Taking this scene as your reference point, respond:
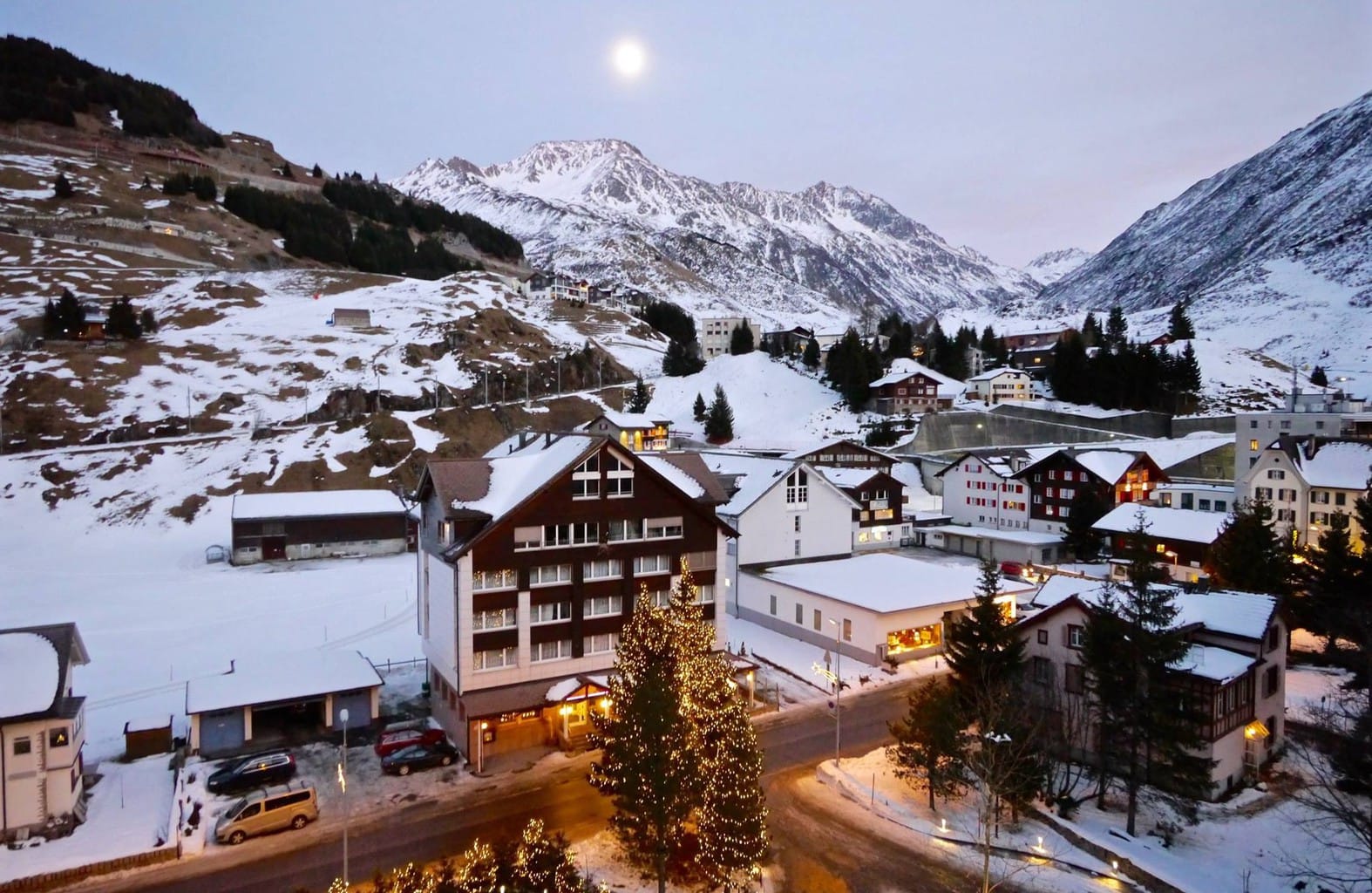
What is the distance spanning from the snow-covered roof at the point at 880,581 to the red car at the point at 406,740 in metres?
21.2

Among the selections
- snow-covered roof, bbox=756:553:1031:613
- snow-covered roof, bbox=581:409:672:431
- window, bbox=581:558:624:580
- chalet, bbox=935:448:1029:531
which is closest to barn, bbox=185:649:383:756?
window, bbox=581:558:624:580

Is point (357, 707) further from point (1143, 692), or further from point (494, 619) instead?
point (1143, 692)

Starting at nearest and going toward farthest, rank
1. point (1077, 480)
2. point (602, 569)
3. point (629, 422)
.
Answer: point (602, 569), point (1077, 480), point (629, 422)

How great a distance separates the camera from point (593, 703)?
1172 inches

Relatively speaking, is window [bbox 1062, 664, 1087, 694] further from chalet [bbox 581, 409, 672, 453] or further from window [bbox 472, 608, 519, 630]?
chalet [bbox 581, 409, 672, 453]

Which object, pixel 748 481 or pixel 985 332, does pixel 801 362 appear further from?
pixel 748 481

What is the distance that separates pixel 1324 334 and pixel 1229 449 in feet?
391

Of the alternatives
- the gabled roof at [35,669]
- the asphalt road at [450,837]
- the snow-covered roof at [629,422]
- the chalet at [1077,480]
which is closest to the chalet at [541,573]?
the asphalt road at [450,837]

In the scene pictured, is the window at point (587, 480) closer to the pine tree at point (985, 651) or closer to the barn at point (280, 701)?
the barn at point (280, 701)

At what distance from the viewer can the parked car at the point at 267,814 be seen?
22281 mm

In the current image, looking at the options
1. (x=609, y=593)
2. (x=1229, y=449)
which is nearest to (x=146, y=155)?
(x=609, y=593)

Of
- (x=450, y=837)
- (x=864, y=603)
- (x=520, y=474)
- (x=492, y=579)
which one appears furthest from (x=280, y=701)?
(x=864, y=603)

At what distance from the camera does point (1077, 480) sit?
2574 inches

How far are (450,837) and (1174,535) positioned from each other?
176 feet
